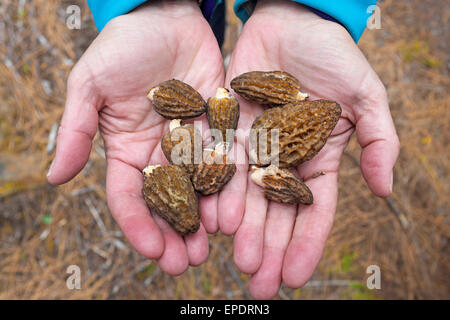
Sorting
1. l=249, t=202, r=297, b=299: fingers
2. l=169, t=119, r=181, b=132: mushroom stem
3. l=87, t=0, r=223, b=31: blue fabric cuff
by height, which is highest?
l=87, t=0, r=223, b=31: blue fabric cuff

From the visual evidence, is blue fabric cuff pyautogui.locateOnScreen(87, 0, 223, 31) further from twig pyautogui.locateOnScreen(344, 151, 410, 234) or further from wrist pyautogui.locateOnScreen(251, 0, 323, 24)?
twig pyautogui.locateOnScreen(344, 151, 410, 234)

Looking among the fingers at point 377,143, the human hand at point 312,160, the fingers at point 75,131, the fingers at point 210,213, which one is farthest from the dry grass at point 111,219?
the fingers at point 377,143

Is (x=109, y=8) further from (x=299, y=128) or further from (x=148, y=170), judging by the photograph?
(x=299, y=128)

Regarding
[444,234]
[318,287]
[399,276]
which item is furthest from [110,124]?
[444,234]

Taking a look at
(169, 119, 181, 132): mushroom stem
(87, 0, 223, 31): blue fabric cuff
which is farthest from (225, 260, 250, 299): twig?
(87, 0, 223, 31): blue fabric cuff

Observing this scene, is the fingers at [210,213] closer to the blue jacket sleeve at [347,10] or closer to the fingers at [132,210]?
the fingers at [132,210]

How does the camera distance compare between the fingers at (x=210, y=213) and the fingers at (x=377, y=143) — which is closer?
the fingers at (x=377, y=143)

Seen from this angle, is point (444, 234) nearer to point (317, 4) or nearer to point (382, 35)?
point (382, 35)
